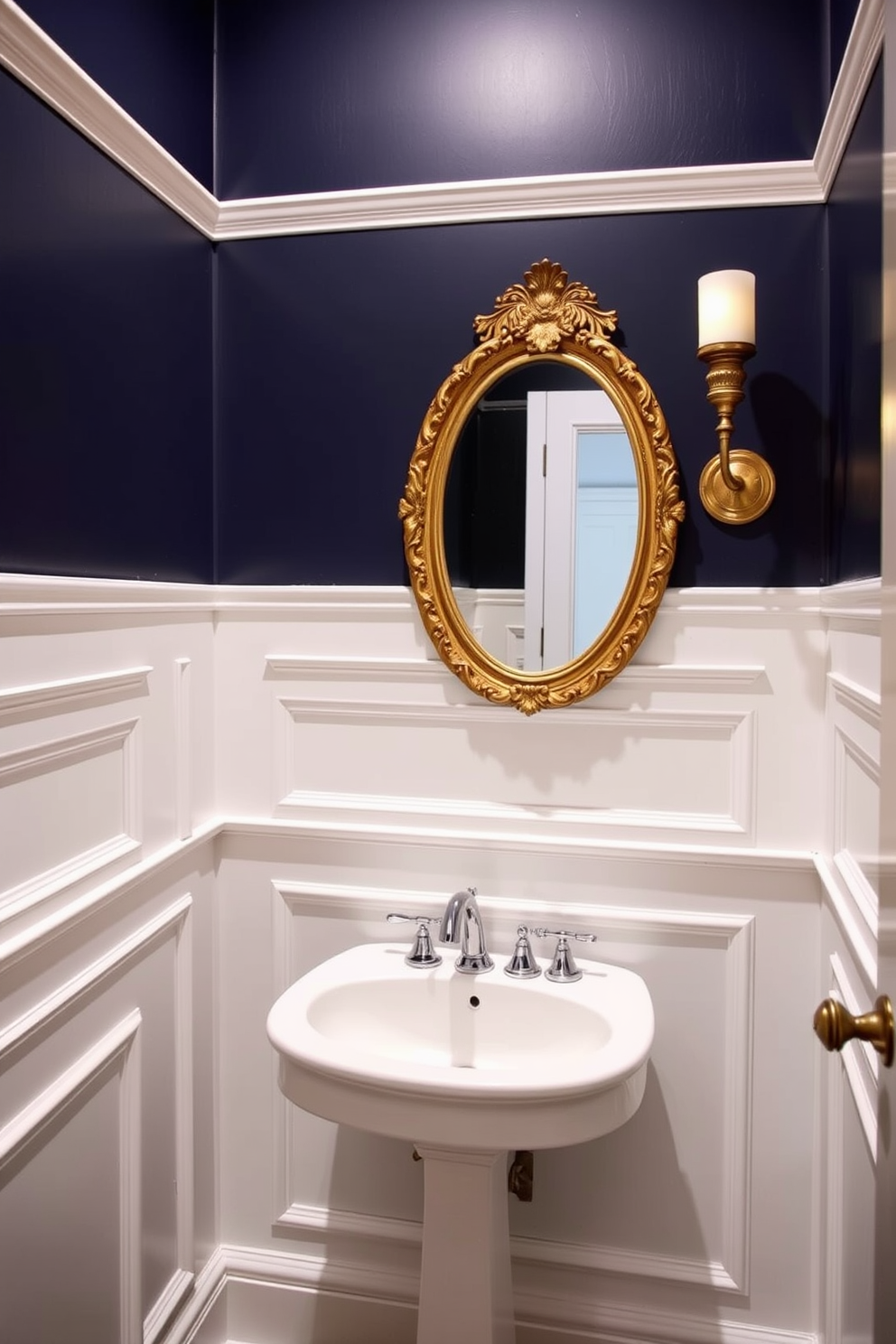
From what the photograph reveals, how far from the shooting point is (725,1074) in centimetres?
174

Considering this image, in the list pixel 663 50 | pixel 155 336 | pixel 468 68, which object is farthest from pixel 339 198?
pixel 663 50

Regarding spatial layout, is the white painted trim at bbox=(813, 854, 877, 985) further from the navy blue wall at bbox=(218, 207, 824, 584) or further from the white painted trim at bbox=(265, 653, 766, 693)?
the navy blue wall at bbox=(218, 207, 824, 584)

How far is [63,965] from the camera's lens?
1.37 m

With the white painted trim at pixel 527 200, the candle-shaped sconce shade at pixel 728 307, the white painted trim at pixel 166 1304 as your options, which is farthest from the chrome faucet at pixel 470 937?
the white painted trim at pixel 527 200

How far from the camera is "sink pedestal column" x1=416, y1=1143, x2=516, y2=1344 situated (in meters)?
1.47

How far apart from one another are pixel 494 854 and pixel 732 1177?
713 millimetres

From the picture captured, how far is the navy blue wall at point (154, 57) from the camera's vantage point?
1.38 m

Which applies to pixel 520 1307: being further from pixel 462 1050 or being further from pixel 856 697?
pixel 856 697

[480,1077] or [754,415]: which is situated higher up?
[754,415]

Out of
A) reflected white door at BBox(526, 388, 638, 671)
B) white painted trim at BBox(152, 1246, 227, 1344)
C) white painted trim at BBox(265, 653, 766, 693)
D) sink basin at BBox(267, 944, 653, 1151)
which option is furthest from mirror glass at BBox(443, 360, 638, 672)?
white painted trim at BBox(152, 1246, 227, 1344)

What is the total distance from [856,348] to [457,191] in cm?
78

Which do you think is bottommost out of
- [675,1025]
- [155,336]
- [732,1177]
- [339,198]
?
[732,1177]

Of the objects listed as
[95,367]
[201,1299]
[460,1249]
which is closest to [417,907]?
[460,1249]

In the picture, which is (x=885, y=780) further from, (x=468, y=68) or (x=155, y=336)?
(x=468, y=68)
